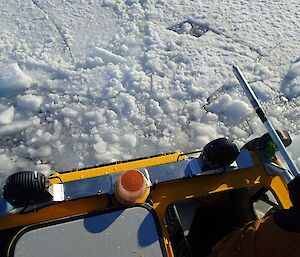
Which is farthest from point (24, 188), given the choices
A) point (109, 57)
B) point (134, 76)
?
point (109, 57)

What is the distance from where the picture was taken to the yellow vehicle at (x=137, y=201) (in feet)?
6.69

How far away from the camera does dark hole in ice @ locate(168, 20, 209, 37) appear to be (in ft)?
14.1

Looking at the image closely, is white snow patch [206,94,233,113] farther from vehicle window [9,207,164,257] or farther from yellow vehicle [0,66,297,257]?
vehicle window [9,207,164,257]

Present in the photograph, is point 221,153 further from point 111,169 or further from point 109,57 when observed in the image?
point 109,57

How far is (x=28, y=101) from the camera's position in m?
3.64

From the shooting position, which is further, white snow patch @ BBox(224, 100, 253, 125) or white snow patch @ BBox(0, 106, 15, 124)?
white snow patch @ BBox(224, 100, 253, 125)

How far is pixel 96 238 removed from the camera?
2.04 metres

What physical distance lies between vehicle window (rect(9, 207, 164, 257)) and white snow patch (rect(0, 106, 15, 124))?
1680mm

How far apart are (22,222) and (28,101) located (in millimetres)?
1617

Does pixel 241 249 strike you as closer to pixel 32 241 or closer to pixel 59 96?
pixel 32 241

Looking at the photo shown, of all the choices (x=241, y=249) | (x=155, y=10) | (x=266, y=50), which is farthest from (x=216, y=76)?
(x=241, y=249)

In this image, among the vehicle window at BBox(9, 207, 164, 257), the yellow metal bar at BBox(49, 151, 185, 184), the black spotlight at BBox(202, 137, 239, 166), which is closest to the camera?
the vehicle window at BBox(9, 207, 164, 257)

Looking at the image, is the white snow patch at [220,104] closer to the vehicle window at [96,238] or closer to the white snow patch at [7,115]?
the white snow patch at [7,115]

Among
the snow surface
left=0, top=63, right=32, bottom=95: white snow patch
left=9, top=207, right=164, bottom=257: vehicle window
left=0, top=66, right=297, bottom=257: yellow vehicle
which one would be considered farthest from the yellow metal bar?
left=0, top=63, right=32, bottom=95: white snow patch
